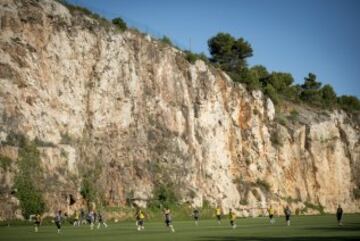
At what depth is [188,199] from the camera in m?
82.6

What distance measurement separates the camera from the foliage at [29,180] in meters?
63.4

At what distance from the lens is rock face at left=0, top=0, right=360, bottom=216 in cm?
7125

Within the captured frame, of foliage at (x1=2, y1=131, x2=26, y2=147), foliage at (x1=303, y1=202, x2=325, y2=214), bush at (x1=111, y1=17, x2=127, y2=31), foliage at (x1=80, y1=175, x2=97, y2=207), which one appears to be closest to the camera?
foliage at (x1=2, y1=131, x2=26, y2=147)

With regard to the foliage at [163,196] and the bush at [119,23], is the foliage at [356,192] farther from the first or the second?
the bush at [119,23]

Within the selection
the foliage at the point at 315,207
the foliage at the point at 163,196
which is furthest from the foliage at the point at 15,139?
the foliage at the point at 315,207

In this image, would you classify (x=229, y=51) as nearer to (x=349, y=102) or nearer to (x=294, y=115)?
(x=294, y=115)

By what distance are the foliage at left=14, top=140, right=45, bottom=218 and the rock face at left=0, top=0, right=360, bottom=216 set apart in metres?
1.09

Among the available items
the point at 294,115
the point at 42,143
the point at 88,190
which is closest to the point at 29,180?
the point at 42,143

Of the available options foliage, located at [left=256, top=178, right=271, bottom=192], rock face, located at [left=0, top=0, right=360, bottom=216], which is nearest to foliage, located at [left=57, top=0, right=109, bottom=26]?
rock face, located at [left=0, top=0, right=360, bottom=216]

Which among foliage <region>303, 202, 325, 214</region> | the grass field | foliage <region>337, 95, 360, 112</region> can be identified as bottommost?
the grass field

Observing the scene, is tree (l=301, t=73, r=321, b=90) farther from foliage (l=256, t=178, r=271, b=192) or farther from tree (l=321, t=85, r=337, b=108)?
foliage (l=256, t=178, r=271, b=192)

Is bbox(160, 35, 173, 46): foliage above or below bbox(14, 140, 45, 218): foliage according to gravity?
above

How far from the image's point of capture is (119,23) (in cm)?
8694

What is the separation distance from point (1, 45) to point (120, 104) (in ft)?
58.4
